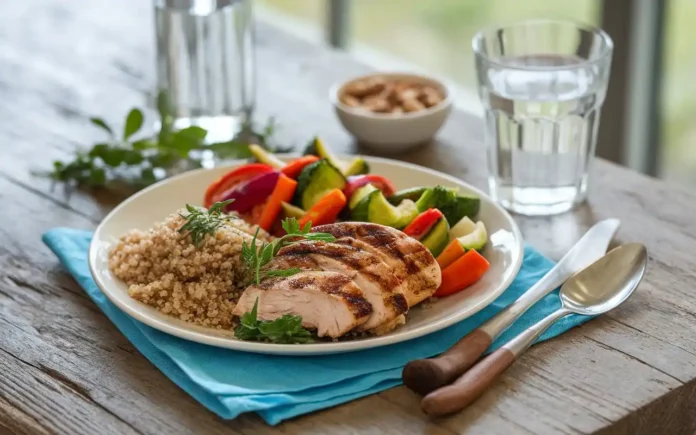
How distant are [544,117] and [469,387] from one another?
68 cm

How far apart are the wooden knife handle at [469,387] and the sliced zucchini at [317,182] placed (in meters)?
0.45

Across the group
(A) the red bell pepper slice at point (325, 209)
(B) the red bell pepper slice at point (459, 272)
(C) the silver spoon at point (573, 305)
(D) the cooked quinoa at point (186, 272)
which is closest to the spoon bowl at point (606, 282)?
(C) the silver spoon at point (573, 305)

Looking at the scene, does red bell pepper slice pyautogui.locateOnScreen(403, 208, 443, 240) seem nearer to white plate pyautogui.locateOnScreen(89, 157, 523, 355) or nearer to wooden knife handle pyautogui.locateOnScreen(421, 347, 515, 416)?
white plate pyautogui.locateOnScreen(89, 157, 523, 355)

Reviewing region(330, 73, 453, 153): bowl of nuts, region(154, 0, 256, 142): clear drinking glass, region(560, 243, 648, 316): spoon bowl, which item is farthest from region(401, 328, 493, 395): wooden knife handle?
region(154, 0, 256, 142): clear drinking glass

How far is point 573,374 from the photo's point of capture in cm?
138

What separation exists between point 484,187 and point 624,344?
0.58 m

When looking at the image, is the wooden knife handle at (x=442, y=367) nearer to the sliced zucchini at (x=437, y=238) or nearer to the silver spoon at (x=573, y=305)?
the silver spoon at (x=573, y=305)

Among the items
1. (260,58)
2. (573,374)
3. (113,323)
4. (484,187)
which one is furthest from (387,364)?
(260,58)

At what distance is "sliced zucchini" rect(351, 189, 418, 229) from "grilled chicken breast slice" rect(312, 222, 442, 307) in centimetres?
13

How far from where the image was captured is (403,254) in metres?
1.43

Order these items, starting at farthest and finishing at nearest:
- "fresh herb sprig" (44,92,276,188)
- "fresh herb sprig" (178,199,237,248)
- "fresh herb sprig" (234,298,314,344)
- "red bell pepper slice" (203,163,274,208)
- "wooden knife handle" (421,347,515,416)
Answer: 1. "fresh herb sprig" (44,92,276,188)
2. "red bell pepper slice" (203,163,274,208)
3. "fresh herb sprig" (178,199,237,248)
4. "fresh herb sprig" (234,298,314,344)
5. "wooden knife handle" (421,347,515,416)

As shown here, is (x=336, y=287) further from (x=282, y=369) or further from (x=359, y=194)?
(x=359, y=194)

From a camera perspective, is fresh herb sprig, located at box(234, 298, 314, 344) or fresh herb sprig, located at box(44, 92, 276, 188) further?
fresh herb sprig, located at box(44, 92, 276, 188)

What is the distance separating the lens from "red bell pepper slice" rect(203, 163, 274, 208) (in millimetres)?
1737
